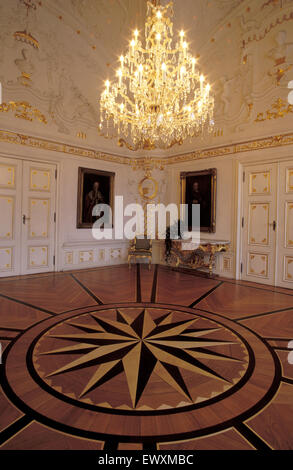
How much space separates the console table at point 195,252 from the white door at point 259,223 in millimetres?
555

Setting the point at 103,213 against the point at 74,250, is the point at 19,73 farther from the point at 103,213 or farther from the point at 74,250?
the point at 74,250

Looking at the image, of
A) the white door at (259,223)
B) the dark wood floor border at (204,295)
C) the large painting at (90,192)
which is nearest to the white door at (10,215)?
the large painting at (90,192)

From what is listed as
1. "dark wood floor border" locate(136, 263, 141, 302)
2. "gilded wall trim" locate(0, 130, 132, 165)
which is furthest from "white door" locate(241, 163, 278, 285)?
"gilded wall trim" locate(0, 130, 132, 165)

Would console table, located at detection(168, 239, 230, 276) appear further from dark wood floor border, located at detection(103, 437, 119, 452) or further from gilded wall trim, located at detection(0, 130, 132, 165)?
dark wood floor border, located at detection(103, 437, 119, 452)

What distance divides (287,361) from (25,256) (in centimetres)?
537

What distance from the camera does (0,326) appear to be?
10.3ft

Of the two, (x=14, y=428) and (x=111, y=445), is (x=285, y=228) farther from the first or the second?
(x=14, y=428)

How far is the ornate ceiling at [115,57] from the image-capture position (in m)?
5.21

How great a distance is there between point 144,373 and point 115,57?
276 inches

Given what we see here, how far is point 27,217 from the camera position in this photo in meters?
5.98

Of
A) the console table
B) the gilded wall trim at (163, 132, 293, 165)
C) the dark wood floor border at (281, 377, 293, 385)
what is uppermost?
the gilded wall trim at (163, 132, 293, 165)

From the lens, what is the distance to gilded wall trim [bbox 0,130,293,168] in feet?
18.1

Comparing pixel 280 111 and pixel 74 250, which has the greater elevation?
pixel 280 111
